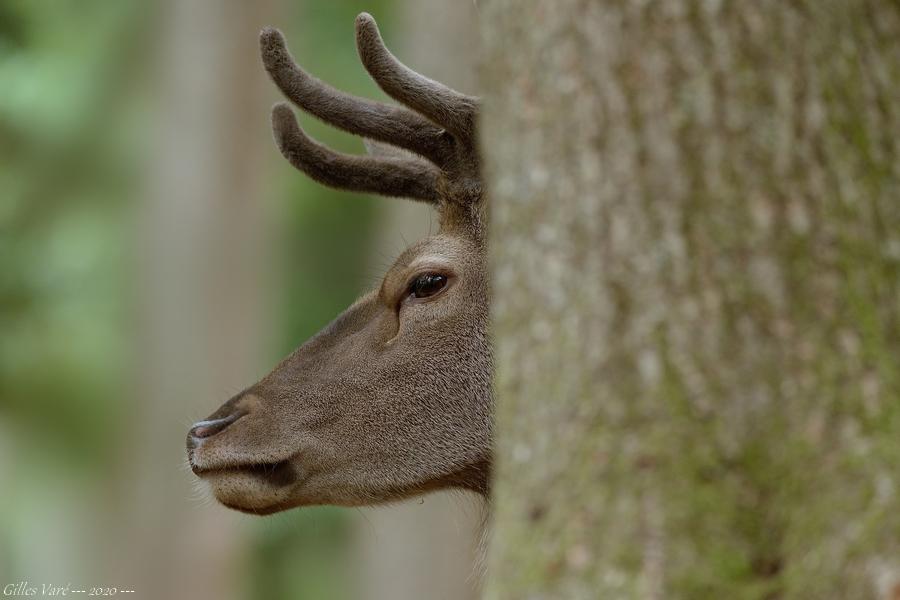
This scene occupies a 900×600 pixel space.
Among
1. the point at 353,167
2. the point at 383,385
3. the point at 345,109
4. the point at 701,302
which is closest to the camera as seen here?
the point at 701,302

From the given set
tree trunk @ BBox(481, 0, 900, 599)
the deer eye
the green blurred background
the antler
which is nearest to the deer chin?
the deer eye

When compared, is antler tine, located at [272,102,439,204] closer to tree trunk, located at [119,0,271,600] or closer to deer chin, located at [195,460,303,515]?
deer chin, located at [195,460,303,515]

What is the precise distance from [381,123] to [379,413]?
106 cm

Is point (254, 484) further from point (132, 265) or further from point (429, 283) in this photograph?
point (132, 265)

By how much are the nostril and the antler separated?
3.73 ft

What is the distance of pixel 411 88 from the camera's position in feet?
15.9

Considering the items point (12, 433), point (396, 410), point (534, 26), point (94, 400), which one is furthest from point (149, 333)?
point (534, 26)

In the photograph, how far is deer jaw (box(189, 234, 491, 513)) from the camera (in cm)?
493

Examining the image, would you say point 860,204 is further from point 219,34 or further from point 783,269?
point 219,34

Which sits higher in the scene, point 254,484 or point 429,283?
point 429,283

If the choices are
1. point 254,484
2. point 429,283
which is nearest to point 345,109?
point 429,283

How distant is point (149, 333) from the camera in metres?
13.6

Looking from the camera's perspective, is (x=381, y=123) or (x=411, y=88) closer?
(x=411, y=88)

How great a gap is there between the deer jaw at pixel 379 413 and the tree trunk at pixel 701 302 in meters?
2.16
